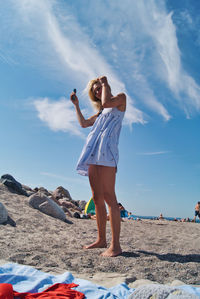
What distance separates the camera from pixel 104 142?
3.26 m

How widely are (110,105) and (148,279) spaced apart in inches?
84.7

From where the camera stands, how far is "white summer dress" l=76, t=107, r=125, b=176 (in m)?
3.21

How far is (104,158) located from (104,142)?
0.23 m

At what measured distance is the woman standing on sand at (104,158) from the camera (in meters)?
3.18

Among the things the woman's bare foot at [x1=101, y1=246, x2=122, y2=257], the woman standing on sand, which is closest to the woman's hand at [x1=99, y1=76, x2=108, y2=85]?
the woman standing on sand

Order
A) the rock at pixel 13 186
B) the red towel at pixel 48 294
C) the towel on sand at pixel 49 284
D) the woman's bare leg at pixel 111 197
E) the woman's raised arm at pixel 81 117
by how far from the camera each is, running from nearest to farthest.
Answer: the red towel at pixel 48 294 → the towel on sand at pixel 49 284 → the woman's bare leg at pixel 111 197 → the woman's raised arm at pixel 81 117 → the rock at pixel 13 186

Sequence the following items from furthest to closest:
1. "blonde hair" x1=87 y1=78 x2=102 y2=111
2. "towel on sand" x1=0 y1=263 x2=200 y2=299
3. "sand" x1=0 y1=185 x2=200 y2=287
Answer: "blonde hair" x1=87 y1=78 x2=102 y2=111 → "sand" x1=0 y1=185 x2=200 y2=287 → "towel on sand" x1=0 y1=263 x2=200 y2=299

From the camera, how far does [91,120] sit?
399 cm

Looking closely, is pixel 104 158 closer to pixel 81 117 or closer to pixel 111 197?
pixel 111 197

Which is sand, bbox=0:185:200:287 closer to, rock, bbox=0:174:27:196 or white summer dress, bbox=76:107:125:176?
white summer dress, bbox=76:107:125:176

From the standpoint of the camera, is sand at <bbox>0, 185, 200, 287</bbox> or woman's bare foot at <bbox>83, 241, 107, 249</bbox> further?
woman's bare foot at <bbox>83, 241, 107, 249</bbox>

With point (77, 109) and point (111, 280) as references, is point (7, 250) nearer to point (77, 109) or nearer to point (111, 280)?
point (111, 280)

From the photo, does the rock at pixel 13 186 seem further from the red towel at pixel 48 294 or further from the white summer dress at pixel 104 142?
the red towel at pixel 48 294

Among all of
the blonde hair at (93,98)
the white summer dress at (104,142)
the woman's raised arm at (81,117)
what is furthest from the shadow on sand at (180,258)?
the blonde hair at (93,98)
